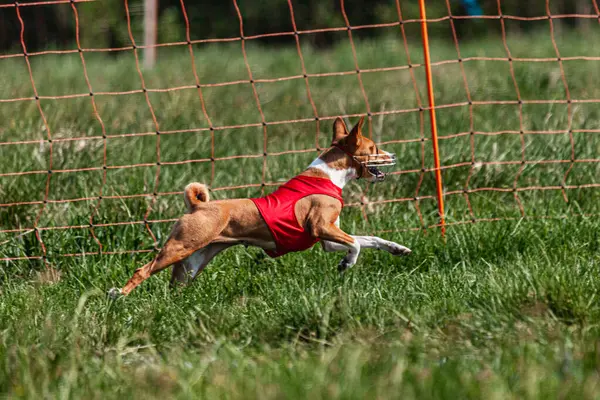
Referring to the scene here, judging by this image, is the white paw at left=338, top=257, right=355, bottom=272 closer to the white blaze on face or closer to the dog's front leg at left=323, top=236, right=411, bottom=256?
the dog's front leg at left=323, top=236, right=411, bottom=256

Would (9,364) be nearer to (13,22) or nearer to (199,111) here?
(199,111)

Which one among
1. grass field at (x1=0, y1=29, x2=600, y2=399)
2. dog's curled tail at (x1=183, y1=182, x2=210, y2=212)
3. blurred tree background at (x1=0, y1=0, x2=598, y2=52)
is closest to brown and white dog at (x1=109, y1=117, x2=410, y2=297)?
dog's curled tail at (x1=183, y1=182, x2=210, y2=212)

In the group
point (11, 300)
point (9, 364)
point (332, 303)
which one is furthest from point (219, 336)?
point (11, 300)

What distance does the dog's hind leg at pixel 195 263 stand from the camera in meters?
4.33

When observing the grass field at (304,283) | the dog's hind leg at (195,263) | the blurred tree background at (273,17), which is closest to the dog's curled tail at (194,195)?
the dog's hind leg at (195,263)

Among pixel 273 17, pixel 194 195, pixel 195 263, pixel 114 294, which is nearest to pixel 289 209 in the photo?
pixel 194 195

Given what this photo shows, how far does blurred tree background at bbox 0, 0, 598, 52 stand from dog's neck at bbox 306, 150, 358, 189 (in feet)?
60.1

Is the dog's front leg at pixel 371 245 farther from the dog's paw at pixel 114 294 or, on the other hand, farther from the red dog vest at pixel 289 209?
the dog's paw at pixel 114 294

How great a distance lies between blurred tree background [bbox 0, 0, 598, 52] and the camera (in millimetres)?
23078

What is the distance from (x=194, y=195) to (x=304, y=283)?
0.77m

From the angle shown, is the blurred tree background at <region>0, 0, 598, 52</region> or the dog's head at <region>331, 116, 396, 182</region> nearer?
the dog's head at <region>331, 116, 396, 182</region>

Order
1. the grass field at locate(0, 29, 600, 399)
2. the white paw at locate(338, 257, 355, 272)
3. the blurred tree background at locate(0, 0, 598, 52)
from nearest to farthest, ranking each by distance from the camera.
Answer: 1. the grass field at locate(0, 29, 600, 399)
2. the white paw at locate(338, 257, 355, 272)
3. the blurred tree background at locate(0, 0, 598, 52)

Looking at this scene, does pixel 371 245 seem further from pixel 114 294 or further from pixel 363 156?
pixel 114 294

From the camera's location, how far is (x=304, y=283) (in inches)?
179
